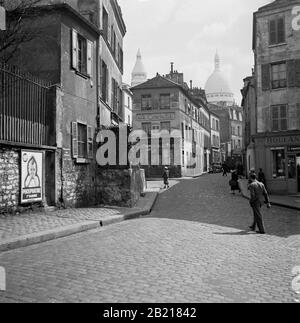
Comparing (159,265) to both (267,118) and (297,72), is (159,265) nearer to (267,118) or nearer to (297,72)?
(267,118)

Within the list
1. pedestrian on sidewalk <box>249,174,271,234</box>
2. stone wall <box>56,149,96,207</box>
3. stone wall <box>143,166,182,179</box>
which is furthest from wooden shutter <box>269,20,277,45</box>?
stone wall <box>143,166,182,179</box>

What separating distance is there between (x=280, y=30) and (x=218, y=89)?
76.7 meters

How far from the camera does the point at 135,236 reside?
9.03m

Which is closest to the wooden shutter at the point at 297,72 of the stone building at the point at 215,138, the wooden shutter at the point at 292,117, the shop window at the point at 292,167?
the wooden shutter at the point at 292,117

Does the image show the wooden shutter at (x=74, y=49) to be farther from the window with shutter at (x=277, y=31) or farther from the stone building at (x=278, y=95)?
the window with shutter at (x=277, y=31)

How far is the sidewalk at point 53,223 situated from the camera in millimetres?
8328

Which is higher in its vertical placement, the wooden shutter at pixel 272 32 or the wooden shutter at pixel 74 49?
the wooden shutter at pixel 272 32

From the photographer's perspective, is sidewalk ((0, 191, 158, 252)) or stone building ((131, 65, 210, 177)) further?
stone building ((131, 65, 210, 177))

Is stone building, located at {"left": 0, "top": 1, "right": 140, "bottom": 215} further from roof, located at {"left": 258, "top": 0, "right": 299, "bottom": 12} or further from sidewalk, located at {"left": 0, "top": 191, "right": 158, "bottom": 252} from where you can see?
roof, located at {"left": 258, "top": 0, "right": 299, "bottom": 12}

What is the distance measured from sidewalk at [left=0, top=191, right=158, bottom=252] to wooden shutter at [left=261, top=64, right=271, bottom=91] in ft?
42.8

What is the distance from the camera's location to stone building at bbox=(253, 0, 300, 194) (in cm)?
2197

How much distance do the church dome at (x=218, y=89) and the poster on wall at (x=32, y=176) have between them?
87.4m

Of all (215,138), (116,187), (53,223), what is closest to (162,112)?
(116,187)

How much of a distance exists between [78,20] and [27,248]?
32.2 ft
